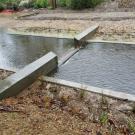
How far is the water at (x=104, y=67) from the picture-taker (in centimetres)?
526

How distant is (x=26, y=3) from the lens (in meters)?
16.2

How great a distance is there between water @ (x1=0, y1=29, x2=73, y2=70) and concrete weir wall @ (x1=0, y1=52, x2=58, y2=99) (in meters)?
0.90

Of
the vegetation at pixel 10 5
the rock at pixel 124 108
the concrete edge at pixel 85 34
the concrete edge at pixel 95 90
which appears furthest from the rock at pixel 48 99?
the vegetation at pixel 10 5

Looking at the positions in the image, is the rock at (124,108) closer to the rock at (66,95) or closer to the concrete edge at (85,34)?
the rock at (66,95)

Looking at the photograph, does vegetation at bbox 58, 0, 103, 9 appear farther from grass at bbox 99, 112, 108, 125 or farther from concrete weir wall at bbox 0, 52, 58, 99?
grass at bbox 99, 112, 108, 125

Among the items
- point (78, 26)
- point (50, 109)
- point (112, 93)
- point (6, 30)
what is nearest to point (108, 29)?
point (78, 26)

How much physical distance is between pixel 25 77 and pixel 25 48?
320 centimetres

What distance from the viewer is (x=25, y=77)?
4992 mm

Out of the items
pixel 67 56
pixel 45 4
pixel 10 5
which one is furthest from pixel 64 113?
pixel 10 5

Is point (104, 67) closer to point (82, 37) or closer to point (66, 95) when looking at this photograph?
point (66, 95)

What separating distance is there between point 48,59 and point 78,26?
432 centimetres

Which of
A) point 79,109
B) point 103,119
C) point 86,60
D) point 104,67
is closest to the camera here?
point 103,119

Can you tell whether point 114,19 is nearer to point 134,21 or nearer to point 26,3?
point 134,21

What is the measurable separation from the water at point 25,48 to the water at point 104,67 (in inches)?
31.4
